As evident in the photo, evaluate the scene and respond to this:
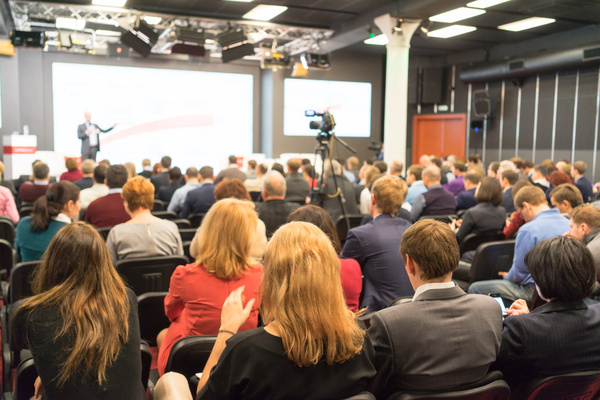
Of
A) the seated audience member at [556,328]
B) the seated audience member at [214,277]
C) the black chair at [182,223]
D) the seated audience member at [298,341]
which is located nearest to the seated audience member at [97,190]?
the black chair at [182,223]

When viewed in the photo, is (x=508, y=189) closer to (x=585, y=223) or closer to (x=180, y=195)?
(x=585, y=223)

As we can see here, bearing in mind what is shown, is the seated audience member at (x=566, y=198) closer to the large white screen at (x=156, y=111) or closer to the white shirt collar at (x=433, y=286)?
the white shirt collar at (x=433, y=286)

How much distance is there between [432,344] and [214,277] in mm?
1042

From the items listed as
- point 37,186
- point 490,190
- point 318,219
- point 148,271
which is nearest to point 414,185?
point 490,190

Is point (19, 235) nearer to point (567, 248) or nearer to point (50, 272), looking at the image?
point (50, 272)

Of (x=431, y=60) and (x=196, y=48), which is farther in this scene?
(x=431, y=60)

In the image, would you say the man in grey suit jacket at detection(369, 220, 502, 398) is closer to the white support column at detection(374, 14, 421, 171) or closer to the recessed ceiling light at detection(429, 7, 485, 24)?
the white support column at detection(374, 14, 421, 171)

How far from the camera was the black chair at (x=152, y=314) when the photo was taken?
2.74 m

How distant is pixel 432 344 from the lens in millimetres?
1700

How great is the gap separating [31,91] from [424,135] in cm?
1111

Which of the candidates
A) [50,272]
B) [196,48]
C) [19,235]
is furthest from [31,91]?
[50,272]

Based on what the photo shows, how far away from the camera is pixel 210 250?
2.35 metres

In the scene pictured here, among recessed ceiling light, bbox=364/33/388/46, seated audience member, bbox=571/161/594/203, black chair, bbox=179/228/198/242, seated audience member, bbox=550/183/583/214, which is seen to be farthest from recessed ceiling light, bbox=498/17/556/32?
black chair, bbox=179/228/198/242

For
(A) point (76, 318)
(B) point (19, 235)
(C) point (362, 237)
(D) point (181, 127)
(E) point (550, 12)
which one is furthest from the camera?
(D) point (181, 127)
